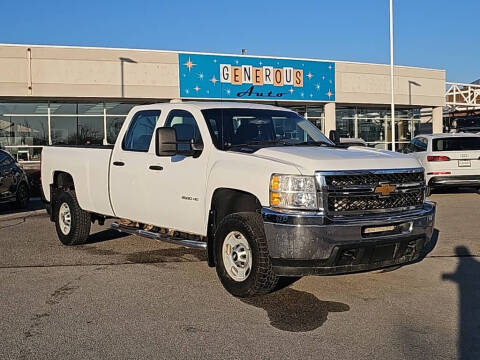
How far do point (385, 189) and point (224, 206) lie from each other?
1.64 metres

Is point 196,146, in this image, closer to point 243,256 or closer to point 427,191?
point 243,256

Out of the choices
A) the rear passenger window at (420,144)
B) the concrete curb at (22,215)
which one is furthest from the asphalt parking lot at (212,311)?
the rear passenger window at (420,144)

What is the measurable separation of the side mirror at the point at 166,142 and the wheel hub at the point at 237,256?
1183 mm

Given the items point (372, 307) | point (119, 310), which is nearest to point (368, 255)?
point (372, 307)

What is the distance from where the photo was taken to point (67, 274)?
→ 6.91 m

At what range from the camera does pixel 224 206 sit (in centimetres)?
609

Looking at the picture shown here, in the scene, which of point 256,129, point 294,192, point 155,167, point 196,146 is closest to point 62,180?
point 155,167

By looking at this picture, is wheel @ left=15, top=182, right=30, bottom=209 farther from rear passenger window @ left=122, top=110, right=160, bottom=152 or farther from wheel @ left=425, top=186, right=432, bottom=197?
wheel @ left=425, top=186, right=432, bottom=197

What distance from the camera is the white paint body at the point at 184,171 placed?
553 centimetres

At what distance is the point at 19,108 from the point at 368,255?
2462 centimetres

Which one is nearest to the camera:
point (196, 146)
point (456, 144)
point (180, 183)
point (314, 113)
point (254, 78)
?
point (196, 146)

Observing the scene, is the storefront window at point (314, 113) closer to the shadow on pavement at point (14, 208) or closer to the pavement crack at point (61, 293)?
the shadow on pavement at point (14, 208)

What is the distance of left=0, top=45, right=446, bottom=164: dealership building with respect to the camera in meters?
25.2

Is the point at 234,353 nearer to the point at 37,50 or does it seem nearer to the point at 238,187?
the point at 238,187
